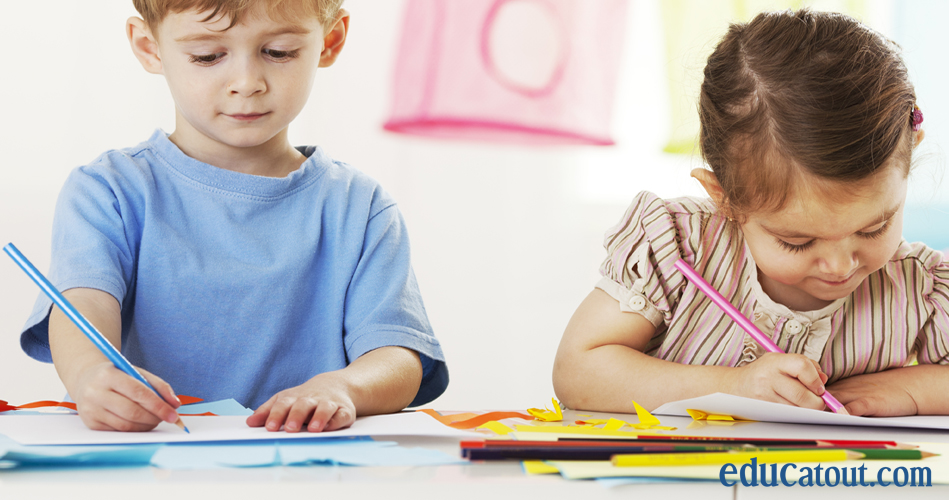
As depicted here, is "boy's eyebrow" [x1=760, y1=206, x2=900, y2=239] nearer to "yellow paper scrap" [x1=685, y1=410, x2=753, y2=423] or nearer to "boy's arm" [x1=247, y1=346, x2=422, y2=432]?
"yellow paper scrap" [x1=685, y1=410, x2=753, y2=423]

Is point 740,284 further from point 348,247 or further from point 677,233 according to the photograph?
point 348,247

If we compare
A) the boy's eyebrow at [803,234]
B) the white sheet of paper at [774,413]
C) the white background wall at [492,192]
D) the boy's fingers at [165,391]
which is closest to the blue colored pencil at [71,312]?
the boy's fingers at [165,391]

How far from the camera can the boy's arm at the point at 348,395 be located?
454mm

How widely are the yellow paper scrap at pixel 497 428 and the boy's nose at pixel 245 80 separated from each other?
0.35 m

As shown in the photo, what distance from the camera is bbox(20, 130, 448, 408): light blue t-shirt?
2.22 ft

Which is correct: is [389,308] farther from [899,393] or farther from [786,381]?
[899,393]

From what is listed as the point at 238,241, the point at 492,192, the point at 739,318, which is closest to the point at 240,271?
the point at 238,241

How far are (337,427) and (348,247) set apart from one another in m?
0.30

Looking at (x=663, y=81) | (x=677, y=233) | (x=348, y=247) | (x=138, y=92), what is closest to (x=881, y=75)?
(x=677, y=233)

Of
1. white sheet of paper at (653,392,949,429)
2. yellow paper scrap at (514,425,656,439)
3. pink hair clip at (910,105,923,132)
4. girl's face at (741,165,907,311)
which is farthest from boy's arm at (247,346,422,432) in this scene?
pink hair clip at (910,105,923,132)

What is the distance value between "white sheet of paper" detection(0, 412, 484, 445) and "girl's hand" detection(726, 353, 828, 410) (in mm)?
262

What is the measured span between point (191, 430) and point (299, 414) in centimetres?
6

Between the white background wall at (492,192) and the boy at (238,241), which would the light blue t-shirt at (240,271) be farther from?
the white background wall at (492,192)

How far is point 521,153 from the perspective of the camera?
1.55 metres
